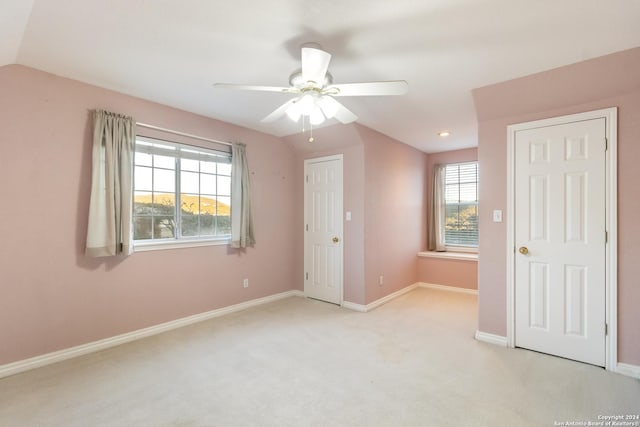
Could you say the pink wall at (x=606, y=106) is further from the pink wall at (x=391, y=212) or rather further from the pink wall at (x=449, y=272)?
the pink wall at (x=449, y=272)

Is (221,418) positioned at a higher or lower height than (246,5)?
lower

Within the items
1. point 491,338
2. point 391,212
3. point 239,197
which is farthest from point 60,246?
point 491,338

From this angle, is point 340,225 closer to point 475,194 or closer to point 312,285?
point 312,285

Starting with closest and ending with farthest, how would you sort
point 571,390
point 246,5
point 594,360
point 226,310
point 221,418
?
point 246,5, point 221,418, point 571,390, point 594,360, point 226,310

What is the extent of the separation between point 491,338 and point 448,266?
7.10 feet

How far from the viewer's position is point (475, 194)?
5.24 meters

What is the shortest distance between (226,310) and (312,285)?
51.6 inches

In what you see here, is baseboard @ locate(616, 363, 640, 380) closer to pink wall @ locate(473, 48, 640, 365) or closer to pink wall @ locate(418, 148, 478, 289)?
pink wall @ locate(473, 48, 640, 365)

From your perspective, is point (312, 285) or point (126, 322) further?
point (312, 285)

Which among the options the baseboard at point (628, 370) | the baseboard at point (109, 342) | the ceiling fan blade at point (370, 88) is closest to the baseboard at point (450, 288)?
the baseboard at point (628, 370)

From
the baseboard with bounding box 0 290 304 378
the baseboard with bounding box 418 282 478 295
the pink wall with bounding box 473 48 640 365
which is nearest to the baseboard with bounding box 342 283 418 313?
the baseboard with bounding box 418 282 478 295

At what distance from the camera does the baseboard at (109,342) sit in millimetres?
2421

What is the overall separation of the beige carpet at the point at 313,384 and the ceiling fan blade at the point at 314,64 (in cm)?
210

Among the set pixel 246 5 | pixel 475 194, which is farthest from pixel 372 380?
pixel 475 194
